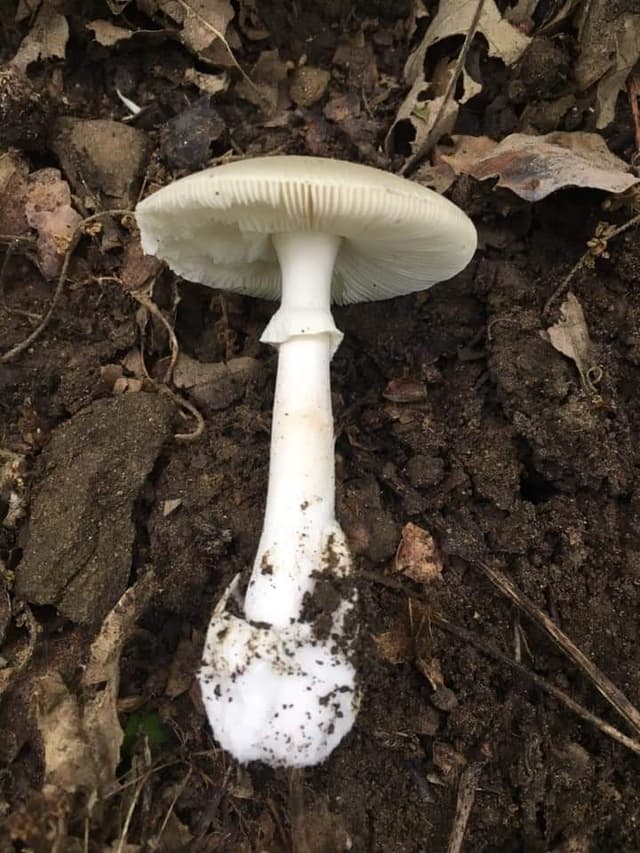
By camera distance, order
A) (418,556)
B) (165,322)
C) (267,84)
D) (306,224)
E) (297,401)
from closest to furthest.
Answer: (306,224)
(297,401)
(418,556)
(165,322)
(267,84)

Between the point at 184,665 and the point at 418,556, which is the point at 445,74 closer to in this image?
the point at 418,556

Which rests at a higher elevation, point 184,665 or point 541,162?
point 541,162

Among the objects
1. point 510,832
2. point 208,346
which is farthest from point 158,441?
point 510,832

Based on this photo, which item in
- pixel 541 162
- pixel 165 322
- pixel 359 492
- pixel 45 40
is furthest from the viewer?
pixel 45 40

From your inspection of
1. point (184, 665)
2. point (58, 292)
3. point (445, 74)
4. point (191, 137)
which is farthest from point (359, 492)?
point (445, 74)

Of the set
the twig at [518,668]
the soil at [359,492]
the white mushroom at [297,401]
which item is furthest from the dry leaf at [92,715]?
the twig at [518,668]

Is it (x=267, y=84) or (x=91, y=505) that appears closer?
(x=91, y=505)
